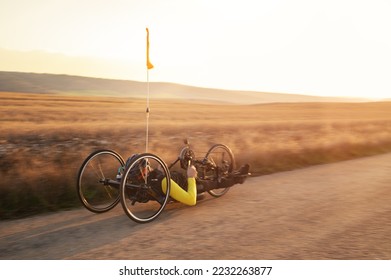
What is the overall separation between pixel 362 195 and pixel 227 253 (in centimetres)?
390

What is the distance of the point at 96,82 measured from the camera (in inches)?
5359

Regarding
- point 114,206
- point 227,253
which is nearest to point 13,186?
point 114,206

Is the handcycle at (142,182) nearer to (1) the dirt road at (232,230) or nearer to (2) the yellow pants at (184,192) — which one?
(2) the yellow pants at (184,192)

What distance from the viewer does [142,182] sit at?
6.23m

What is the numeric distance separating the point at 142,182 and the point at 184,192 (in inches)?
27.4

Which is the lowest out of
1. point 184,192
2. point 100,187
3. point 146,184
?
point 100,187

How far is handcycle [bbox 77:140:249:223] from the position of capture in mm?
6094

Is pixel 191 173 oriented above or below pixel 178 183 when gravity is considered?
above

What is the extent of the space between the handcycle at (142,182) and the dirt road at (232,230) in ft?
0.70

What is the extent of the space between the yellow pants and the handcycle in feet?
0.33

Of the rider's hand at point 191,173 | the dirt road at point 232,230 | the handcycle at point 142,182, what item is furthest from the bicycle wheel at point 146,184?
the rider's hand at point 191,173

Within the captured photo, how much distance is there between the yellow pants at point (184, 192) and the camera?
21.1 ft

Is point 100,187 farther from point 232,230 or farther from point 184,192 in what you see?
point 232,230

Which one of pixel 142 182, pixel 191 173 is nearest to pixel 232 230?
pixel 191 173
